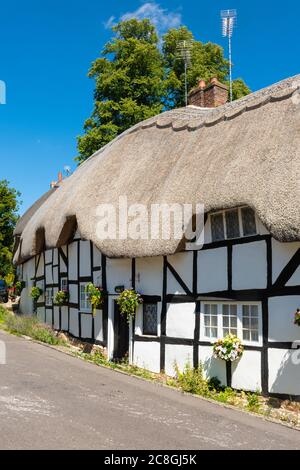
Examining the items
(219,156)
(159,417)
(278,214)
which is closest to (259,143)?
(219,156)

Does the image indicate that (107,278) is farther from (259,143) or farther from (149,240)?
(259,143)

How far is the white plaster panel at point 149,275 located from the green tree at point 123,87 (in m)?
14.6

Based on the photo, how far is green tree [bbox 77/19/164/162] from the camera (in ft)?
83.5

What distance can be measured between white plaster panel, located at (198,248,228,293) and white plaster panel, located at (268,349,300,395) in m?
1.93

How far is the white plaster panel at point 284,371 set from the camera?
8.77 m

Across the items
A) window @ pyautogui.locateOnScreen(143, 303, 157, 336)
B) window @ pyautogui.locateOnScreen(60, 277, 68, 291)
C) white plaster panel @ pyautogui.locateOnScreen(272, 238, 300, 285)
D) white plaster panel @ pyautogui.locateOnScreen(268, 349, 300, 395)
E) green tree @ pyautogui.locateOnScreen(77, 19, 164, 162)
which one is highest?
green tree @ pyautogui.locateOnScreen(77, 19, 164, 162)

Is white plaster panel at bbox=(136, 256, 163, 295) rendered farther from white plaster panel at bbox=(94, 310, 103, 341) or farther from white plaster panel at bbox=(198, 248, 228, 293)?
Result: white plaster panel at bbox=(94, 310, 103, 341)

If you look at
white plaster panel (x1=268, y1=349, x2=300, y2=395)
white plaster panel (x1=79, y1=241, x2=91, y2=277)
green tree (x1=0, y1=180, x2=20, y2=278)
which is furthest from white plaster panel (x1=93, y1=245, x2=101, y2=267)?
green tree (x1=0, y1=180, x2=20, y2=278)

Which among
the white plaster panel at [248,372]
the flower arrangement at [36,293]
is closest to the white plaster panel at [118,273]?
the white plaster panel at [248,372]

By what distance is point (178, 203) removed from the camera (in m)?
11.0

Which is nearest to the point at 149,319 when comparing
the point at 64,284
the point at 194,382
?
the point at 194,382
